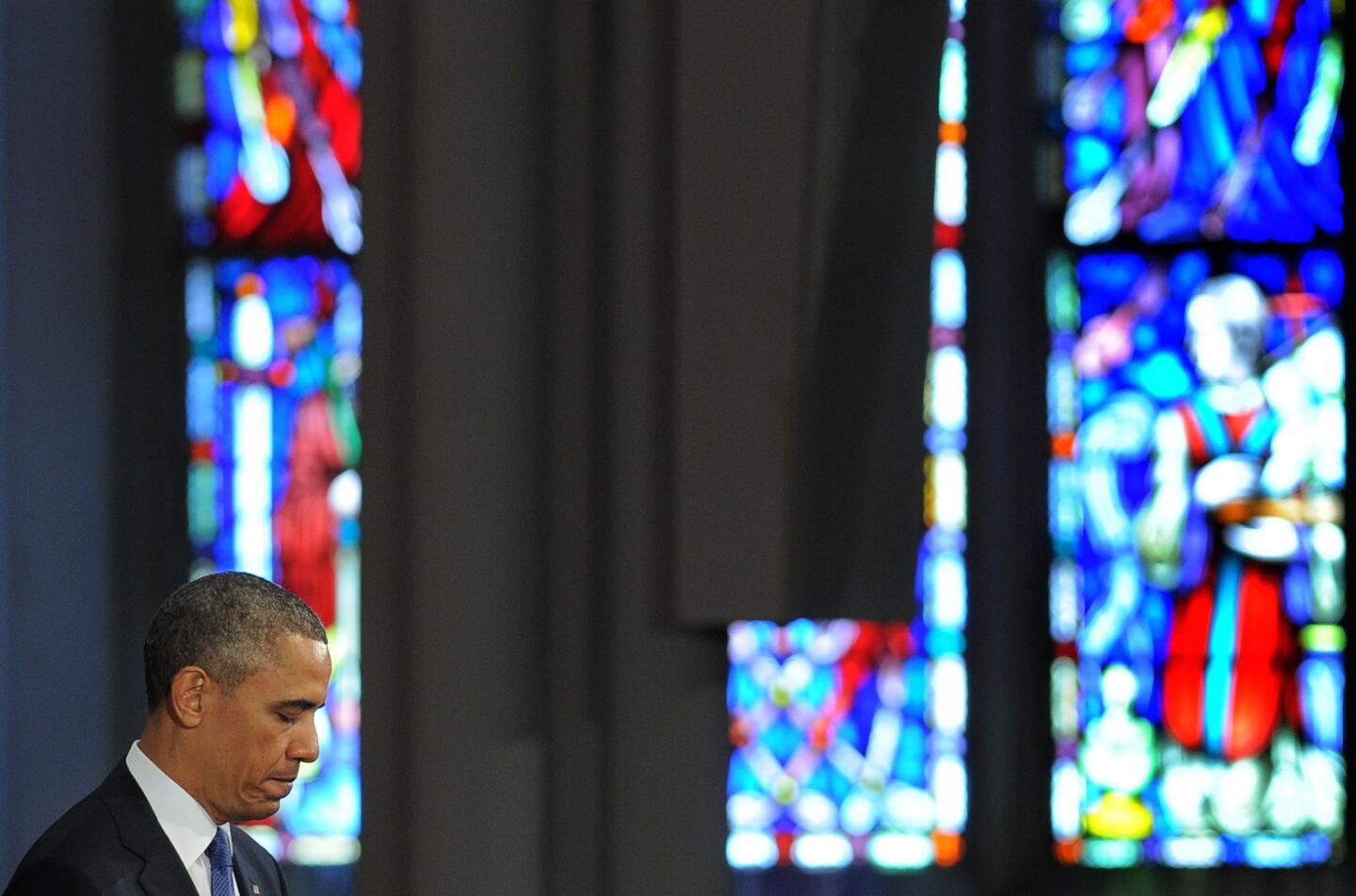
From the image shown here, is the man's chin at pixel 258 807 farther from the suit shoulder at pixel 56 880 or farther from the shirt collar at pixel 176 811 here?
the suit shoulder at pixel 56 880

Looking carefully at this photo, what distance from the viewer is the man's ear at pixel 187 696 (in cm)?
142

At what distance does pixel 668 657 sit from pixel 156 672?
198 centimetres

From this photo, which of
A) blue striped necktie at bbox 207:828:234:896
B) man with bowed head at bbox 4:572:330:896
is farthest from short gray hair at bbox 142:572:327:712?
blue striped necktie at bbox 207:828:234:896

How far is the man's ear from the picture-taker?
1.42 m

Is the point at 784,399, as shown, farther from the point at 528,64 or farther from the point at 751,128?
the point at 528,64

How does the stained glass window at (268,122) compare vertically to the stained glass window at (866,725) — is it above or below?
above

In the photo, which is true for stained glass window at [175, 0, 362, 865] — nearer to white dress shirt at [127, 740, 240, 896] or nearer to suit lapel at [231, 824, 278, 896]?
suit lapel at [231, 824, 278, 896]

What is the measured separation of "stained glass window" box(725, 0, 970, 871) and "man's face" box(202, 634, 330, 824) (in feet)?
8.43

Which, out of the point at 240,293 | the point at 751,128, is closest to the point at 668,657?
the point at 751,128

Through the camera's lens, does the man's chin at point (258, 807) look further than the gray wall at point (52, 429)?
No

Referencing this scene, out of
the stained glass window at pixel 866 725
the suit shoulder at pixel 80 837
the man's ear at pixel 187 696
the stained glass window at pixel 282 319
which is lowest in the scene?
the stained glass window at pixel 866 725

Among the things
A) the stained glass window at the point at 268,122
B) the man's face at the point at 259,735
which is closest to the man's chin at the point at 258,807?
the man's face at the point at 259,735

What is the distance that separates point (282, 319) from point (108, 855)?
2.92 metres

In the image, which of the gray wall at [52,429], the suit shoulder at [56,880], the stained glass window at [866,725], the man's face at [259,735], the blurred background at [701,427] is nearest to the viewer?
the suit shoulder at [56,880]
